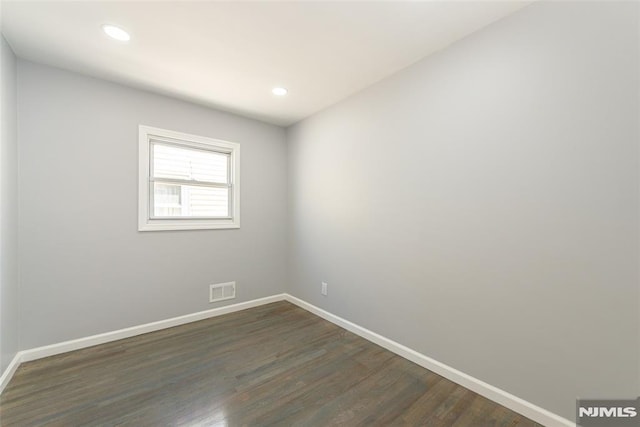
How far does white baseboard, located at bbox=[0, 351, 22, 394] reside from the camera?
1761 mm

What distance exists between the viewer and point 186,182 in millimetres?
2930

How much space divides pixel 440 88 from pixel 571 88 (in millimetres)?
780

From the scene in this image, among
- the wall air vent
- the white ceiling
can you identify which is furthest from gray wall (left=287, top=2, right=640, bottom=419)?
the wall air vent

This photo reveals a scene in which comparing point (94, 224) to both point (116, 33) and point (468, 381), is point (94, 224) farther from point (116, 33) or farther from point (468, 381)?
point (468, 381)

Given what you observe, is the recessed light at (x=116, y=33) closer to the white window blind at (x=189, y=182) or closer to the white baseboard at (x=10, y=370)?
the white window blind at (x=189, y=182)

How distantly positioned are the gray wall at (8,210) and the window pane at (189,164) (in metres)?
0.99

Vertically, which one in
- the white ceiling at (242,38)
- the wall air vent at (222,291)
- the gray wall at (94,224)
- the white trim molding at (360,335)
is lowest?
the white trim molding at (360,335)

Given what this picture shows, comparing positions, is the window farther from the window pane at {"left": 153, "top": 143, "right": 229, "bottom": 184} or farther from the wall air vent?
the wall air vent

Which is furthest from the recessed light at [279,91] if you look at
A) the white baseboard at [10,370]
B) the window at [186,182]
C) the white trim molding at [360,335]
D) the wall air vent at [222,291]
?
the white baseboard at [10,370]

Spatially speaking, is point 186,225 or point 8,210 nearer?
point 8,210

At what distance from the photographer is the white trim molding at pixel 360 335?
1535 mm

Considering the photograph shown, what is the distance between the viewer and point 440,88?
196cm

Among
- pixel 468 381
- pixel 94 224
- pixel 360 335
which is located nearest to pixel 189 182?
pixel 94 224

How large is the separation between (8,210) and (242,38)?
2176 mm
